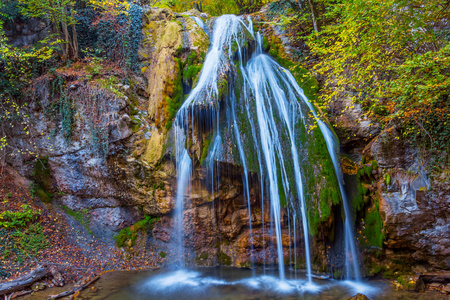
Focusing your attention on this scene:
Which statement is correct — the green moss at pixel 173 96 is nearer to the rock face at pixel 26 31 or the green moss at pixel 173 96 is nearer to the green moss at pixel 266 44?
the green moss at pixel 266 44

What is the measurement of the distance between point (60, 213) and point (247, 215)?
241 inches

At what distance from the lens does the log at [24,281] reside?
5105 millimetres

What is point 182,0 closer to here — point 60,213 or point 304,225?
point 60,213

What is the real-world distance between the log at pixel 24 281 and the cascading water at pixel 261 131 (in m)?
3.36

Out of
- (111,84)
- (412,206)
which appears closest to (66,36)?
(111,84)

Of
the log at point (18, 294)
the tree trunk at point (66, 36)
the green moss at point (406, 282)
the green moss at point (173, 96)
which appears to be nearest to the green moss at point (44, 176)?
the log at point (18, 294)

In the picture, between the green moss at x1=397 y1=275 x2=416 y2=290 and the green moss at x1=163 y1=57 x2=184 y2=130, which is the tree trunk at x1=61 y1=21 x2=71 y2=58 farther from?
the green moss at x1=397 y1=275 x2=416 y2=290

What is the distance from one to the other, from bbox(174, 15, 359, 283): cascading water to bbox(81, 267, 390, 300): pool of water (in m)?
0.43

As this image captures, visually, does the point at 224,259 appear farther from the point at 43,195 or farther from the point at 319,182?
the point at 43,195

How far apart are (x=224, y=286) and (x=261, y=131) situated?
4.18 meters

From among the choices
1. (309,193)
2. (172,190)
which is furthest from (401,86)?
(172,190)

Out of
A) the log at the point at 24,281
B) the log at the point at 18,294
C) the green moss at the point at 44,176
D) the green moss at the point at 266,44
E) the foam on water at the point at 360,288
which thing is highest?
the green moss at the point at 266,44

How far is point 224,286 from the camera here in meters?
5.76

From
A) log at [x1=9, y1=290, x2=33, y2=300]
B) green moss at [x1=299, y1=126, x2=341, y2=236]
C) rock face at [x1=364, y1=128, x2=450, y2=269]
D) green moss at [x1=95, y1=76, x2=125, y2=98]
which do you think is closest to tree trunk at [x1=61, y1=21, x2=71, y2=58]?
green moss at [x1=95, y1=76, x2=125, y2=98]
